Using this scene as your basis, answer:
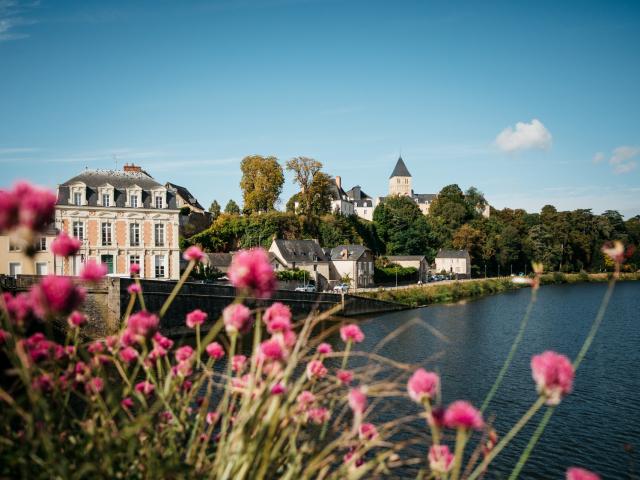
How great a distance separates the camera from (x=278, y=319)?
2662mm

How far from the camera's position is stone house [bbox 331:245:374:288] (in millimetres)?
44188

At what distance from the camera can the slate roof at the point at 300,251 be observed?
138 ft

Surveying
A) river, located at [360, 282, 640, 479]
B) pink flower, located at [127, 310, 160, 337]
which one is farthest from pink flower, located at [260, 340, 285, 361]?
river, located at [360, 282, 640, 479]

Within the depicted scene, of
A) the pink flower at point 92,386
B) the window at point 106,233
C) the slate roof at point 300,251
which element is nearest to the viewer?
the pink flower at point 92,386

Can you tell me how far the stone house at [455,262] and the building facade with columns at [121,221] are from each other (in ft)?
130

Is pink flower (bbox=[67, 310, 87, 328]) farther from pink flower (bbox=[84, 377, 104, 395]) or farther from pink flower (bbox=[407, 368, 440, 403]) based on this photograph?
pink flower (bbox=[407, 368, 440, 403])

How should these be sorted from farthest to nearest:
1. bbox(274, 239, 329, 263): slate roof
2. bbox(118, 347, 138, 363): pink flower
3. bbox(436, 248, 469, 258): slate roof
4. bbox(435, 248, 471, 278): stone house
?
bbox(436, 248, 469, 258): slate roof < bbox(435, 248, 471, 278): stone house < bbox(274, 239, 329, 263): slate roof < bbox(118, 347, 138, 363): pink flower

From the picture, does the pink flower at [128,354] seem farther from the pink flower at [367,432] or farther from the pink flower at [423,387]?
the pink flower at [423,387]

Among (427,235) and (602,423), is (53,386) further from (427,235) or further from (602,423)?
(427,235)

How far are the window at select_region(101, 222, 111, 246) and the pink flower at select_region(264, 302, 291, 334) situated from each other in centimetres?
2719

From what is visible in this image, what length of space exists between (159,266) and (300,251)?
15991 mm

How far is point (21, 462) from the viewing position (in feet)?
7.06

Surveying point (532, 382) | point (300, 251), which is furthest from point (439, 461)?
point (300, 251)

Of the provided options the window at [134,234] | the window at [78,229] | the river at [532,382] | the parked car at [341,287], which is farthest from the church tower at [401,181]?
the window at [78,229]
